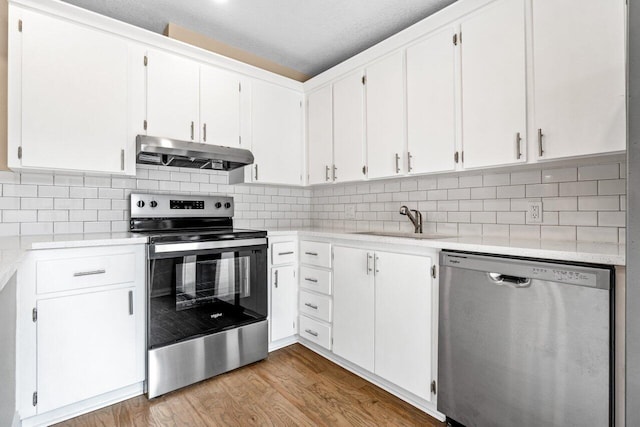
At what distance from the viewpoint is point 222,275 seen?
2285 millimetres

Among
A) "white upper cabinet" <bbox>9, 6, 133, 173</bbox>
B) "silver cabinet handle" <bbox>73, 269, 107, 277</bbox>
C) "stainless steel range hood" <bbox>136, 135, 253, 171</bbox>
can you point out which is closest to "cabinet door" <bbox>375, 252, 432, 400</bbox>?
"stainless steel range hood" <bbox>136, 135, 253, 171</bbox>

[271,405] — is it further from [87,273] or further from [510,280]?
[510,280]

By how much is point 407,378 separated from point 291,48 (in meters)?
2.70

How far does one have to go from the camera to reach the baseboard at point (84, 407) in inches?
67.4

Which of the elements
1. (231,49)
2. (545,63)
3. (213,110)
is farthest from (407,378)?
(231,49)

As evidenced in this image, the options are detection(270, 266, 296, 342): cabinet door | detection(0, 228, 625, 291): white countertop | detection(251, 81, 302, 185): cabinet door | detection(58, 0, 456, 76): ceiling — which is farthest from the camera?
detection(251, 81, 302, 185): cabinet door

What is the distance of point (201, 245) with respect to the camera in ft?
6.97

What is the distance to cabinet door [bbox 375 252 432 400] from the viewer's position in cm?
182

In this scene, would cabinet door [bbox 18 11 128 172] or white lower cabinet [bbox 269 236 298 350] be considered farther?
white lower cabinet [bbox 269 236 298 350]

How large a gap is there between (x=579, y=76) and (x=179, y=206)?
2.65 meters

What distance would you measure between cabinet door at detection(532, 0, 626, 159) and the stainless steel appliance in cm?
192

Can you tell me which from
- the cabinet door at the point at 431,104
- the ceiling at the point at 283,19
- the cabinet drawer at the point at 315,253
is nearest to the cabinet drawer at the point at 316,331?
the cabinet drawer at the point at 315,253

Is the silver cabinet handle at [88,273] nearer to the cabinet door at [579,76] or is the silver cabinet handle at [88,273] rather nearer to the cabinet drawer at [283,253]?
the cabinet drawer at [283,253]

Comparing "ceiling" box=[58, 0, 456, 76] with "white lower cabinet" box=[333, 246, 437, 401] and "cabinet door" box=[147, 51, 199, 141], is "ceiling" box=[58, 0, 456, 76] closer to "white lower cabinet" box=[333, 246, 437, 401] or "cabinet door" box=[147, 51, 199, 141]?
"cabinet door" box=[147, 51, 199, 141]
